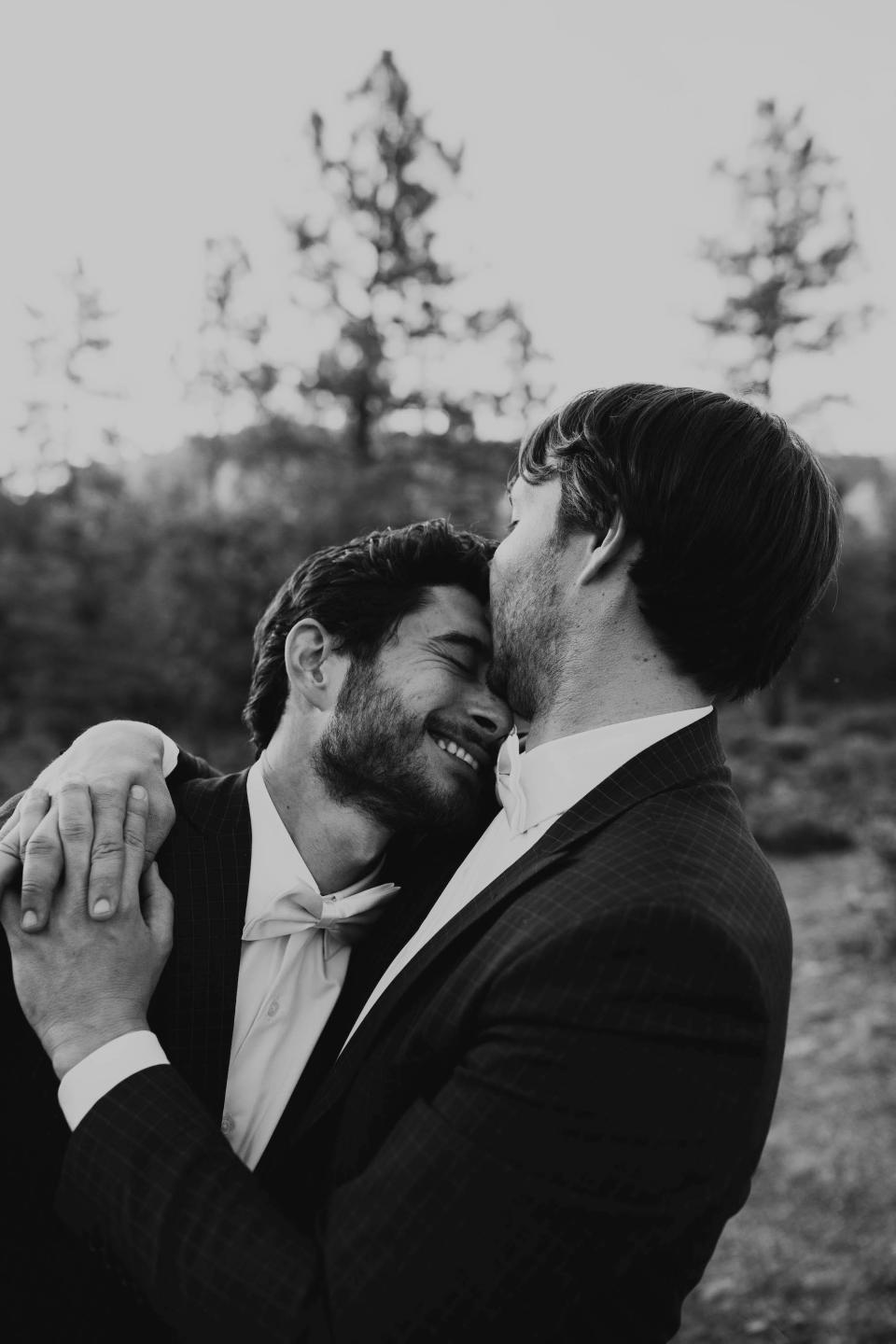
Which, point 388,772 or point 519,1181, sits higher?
point 388,772

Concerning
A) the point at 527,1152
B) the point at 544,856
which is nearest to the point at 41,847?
the point at 544,856

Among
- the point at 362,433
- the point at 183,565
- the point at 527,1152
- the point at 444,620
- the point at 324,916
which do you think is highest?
the point at 444,620

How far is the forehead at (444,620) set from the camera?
2709 mm

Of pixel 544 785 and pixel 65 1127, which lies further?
pixel 544 785

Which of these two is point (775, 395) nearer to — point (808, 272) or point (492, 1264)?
point (808, 272)

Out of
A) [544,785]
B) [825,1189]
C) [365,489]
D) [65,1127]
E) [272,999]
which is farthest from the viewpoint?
[365,489]

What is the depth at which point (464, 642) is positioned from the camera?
271 centimetres

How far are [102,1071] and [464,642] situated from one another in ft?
4.40

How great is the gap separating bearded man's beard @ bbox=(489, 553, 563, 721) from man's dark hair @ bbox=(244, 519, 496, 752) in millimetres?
440

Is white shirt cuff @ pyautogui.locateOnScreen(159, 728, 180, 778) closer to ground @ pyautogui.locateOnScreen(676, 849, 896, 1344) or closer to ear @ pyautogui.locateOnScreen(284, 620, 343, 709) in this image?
ear @ pyautogui.locateOnScreen(284, 620, 343, 709)

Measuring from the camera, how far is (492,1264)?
150 centimetres

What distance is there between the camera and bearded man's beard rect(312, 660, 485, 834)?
2.51 metres

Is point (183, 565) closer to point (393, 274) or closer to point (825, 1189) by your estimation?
point (393, 274)

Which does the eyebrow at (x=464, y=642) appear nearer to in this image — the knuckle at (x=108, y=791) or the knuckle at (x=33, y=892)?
the knuckle at (x=108, y=791)
